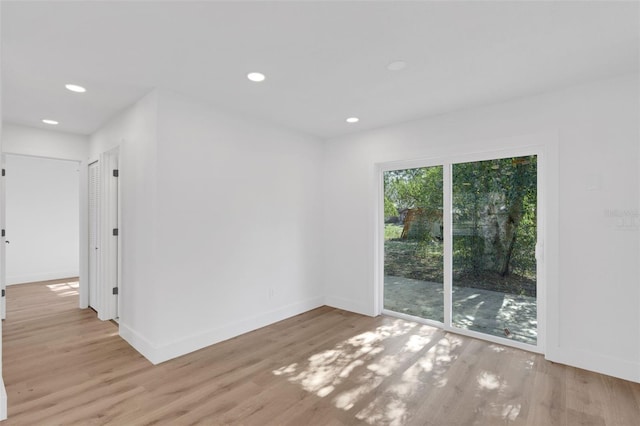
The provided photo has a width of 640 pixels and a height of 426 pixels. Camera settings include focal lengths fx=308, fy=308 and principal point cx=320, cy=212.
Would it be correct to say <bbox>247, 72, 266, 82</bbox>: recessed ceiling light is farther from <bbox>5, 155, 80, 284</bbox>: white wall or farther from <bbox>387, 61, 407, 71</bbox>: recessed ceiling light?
<bbox>5, 155, 80, 284</bbox>: white wall

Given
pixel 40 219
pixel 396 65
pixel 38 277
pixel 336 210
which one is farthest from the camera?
pixel 40 219

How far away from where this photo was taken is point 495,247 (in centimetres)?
330

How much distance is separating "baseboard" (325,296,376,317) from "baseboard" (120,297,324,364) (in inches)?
25.7

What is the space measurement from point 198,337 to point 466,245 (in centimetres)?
304

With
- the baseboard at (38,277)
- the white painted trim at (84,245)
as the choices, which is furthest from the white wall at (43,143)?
the baseboard at (38,277)

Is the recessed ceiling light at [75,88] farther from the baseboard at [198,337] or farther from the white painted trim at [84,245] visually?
the baseboard at [198,337]

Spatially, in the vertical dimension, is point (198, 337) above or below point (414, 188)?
below

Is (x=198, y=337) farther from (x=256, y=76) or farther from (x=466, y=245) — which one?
(x=466, y=245)

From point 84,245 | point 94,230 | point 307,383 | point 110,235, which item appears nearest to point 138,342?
point 110,235

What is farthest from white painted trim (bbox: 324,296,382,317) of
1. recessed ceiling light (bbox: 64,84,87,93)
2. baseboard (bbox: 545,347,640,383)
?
recessed ceiling light (bbox: 64,84,87,93)

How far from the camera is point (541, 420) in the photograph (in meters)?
2.03

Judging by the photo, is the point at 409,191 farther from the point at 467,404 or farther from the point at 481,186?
Result: the point at 467,404

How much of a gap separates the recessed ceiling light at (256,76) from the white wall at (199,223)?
A: 0.82 m

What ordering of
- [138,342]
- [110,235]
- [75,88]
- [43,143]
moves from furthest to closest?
[43,143]
[110,235]
[138,342]
[75,88]
